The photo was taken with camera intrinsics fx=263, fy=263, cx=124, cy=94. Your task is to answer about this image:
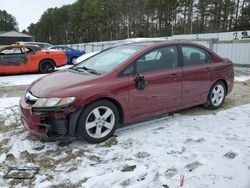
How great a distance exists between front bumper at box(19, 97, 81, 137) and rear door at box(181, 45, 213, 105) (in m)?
2.17

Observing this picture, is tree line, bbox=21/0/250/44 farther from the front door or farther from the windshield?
the windshield

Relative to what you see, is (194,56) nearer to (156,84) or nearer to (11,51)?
(156,84)

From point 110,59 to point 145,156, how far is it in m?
1.82

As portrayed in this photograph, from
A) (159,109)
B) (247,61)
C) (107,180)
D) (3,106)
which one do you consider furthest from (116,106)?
(247,61)

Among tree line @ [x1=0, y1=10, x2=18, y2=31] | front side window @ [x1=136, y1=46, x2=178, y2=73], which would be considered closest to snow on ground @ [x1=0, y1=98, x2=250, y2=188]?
front side window @ [x1=136, y1=46, x2=178, y2=73]

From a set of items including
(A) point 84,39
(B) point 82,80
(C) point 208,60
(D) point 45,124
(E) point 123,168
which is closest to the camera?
(E) point 123,168

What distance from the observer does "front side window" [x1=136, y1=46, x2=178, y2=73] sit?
166 inches

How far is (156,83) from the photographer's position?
4.29m

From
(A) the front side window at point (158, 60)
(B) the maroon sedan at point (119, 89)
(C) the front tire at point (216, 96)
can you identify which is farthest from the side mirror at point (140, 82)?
(C) the front tire at point (216, 96)

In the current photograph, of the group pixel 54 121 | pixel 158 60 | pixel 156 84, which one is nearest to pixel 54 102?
pixel 54 121

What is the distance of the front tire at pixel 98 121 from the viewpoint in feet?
12.0

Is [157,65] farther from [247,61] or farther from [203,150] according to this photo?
[247,61]

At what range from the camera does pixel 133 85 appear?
4043mm

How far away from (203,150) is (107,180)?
4.70 ft
